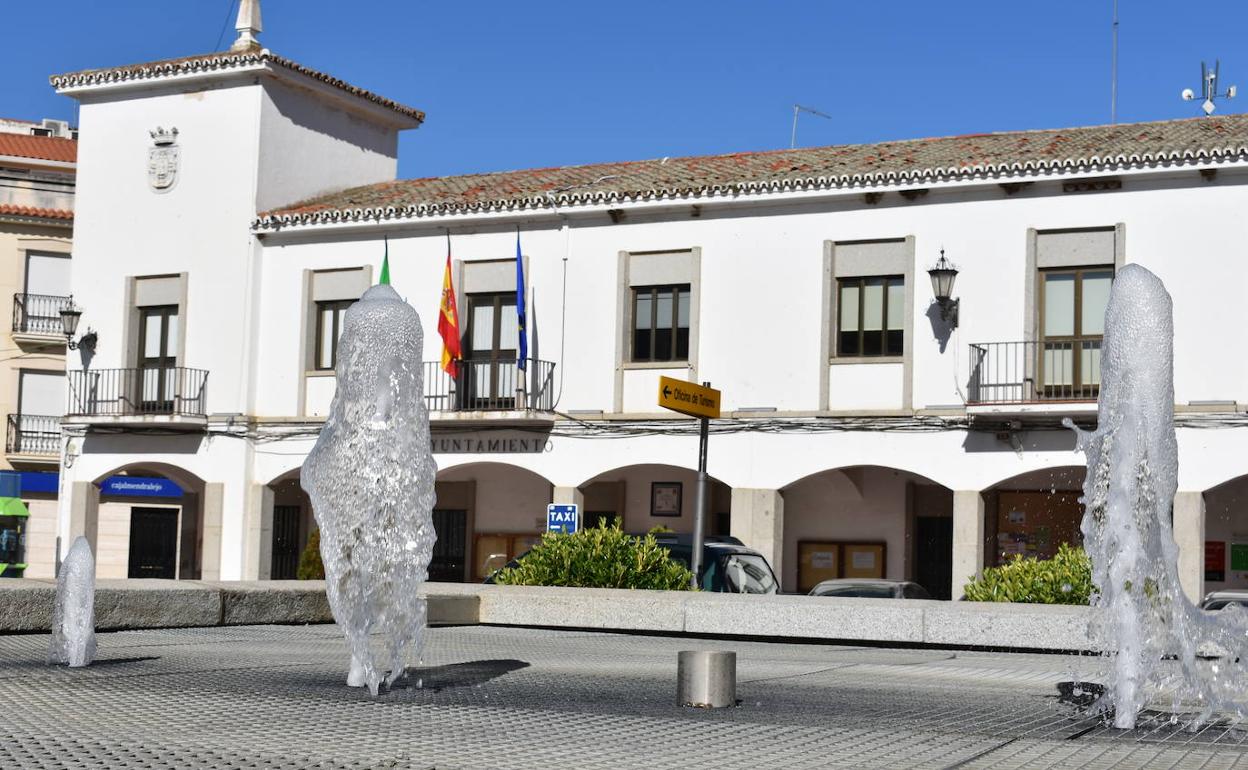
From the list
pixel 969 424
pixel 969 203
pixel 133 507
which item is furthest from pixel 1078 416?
pixel 133 507

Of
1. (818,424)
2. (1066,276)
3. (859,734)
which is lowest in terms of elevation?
(859,734)

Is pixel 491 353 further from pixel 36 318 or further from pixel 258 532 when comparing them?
pixel 36 318

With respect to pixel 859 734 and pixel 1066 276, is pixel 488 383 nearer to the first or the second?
pixel 1066 276

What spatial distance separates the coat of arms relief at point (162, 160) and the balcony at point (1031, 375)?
14.1 m

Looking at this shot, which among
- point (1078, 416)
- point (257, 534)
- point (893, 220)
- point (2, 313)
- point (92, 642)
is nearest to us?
point (92, 642)

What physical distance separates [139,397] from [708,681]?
74.9ft

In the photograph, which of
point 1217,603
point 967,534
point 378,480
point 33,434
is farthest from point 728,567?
point 33,434

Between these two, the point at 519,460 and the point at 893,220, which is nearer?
the point at 893,220

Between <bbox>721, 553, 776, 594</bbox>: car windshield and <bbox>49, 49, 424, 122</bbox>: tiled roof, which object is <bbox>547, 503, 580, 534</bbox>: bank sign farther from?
<bbox>49, 49, 424, 122</bbox>: tiled roof

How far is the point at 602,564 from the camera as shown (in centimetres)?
1513

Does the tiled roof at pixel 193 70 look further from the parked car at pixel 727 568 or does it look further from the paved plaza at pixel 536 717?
the paved plaza at pixel 536 717

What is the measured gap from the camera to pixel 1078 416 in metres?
21.4

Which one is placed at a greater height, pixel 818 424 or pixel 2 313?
pixel 2 313

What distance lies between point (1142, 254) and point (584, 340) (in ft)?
26.8
